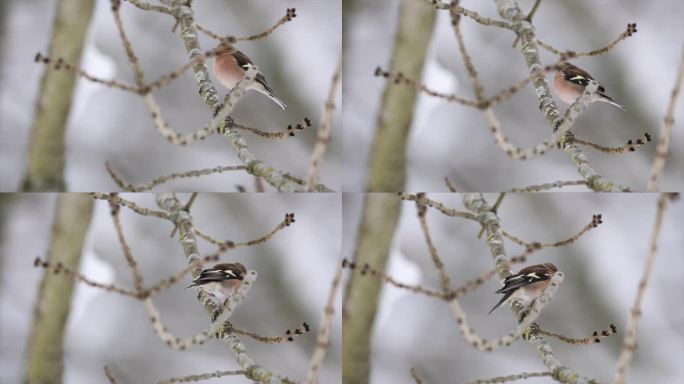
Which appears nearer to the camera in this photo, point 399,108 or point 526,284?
point 526,284

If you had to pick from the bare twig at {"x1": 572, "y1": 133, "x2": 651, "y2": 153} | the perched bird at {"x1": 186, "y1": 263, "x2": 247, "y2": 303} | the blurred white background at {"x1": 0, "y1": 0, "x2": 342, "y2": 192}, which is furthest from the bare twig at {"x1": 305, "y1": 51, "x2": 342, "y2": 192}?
the bare twig at {"x1": 572, "y1": 133, "x2": 651, "y2": 153}

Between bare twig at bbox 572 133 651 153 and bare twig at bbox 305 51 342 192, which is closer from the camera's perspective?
bare twig at bbox 305 51 342 192

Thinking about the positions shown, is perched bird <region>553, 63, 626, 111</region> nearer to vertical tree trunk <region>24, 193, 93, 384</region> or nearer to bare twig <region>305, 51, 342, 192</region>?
bare twig <region>305, 51, 342, 192</region>

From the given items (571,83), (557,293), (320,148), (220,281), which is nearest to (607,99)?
(571,83)

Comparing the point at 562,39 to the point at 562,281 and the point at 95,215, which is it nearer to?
the point at 562,281

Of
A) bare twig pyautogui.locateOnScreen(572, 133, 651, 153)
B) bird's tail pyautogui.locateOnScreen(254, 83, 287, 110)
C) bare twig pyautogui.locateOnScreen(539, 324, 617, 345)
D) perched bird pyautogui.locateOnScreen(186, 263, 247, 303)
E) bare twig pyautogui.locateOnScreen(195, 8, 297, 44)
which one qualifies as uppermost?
bare twig pyautogui.locateOnScreen(195, 8, 297, 44)

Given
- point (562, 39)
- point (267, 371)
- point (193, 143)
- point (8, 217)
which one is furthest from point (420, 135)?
point (8, 217)

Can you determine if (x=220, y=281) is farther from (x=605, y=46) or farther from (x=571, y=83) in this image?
(x=605, y=46)
